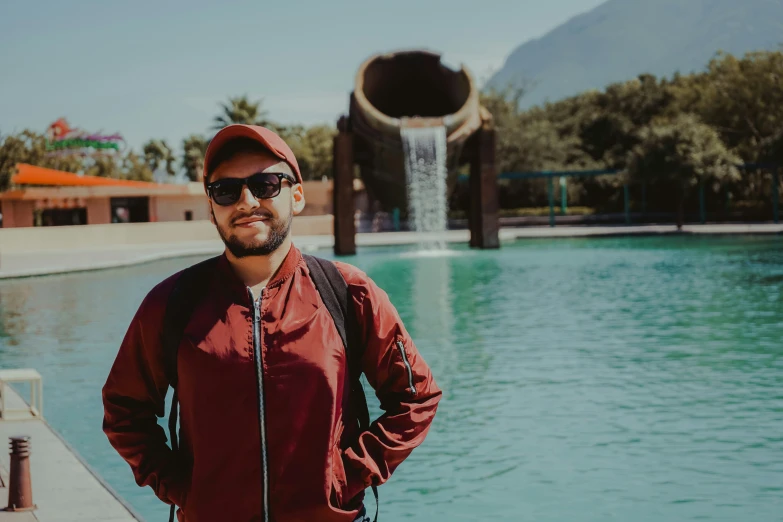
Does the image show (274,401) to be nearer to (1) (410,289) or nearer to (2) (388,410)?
(2) (388,410)

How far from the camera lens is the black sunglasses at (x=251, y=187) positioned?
2.33 m

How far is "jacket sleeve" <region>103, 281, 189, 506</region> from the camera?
233 centimetres

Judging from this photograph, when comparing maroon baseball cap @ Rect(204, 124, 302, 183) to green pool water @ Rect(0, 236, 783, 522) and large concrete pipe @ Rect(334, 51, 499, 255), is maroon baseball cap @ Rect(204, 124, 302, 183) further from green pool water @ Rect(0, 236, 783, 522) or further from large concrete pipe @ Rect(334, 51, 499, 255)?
large concrete pipe @ Rect(334, 51, 499, 255)

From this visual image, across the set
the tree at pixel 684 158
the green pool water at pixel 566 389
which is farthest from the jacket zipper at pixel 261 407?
the tree at pixel 684 158

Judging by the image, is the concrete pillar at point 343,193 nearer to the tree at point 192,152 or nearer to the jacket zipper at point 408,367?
the jacket zipper at point 408,367

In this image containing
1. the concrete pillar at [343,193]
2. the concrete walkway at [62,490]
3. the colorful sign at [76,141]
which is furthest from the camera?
the colorful sign at [76,141]

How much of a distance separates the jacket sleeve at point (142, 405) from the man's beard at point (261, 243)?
19cm

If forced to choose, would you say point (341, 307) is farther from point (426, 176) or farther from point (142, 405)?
point (426, 176)

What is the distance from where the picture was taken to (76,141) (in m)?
58.8

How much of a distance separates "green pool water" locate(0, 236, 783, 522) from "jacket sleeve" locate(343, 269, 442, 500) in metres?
3.26

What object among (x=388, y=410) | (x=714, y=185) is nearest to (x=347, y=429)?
(x=388, y=410)

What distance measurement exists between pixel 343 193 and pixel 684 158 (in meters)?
18.6

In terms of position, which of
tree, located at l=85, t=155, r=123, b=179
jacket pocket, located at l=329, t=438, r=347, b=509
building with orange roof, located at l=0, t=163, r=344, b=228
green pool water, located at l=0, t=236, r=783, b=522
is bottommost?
green pool water, located at l=0, t=236, r=783, b=522

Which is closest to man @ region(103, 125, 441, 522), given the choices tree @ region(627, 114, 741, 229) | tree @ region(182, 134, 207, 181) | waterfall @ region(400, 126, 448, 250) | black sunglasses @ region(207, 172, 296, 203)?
black sunglasses @ region(207, 172, 296, 203)
